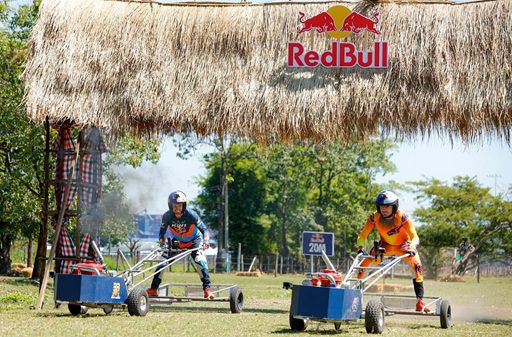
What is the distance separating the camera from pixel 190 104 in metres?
14.4

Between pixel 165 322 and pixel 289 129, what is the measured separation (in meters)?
3.82

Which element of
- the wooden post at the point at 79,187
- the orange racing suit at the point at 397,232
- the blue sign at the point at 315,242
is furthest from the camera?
the blue sign at the point at 315,242

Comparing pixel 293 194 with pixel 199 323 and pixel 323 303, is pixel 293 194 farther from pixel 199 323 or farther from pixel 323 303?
Result: pixel 323 303

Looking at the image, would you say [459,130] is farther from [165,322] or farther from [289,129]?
[165,322]

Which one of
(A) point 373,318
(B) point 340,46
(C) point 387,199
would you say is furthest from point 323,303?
(B) point 340,46

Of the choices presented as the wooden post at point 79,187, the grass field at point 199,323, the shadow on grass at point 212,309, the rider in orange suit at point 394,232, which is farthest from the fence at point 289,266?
the rider in orange suit at point 394,232

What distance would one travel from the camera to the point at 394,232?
12.5m

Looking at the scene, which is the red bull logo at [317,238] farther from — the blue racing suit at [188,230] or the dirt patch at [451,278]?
the dirt patch at [451,278]

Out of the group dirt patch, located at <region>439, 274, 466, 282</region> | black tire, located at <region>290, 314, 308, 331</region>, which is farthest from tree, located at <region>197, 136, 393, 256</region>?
black tire, located at <region>290, 314, 308, 331</region>

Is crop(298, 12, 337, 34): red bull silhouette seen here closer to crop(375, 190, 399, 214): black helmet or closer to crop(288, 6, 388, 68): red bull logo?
crop(288, 6, 388, 68): red bull logo

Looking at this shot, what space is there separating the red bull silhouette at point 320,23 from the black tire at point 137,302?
184 inches

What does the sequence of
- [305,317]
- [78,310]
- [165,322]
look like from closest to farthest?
[305,317], [165,322], [78,310]

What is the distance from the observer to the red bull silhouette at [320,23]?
1440 centimetres

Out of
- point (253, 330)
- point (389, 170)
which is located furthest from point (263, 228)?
point (253, 330)
